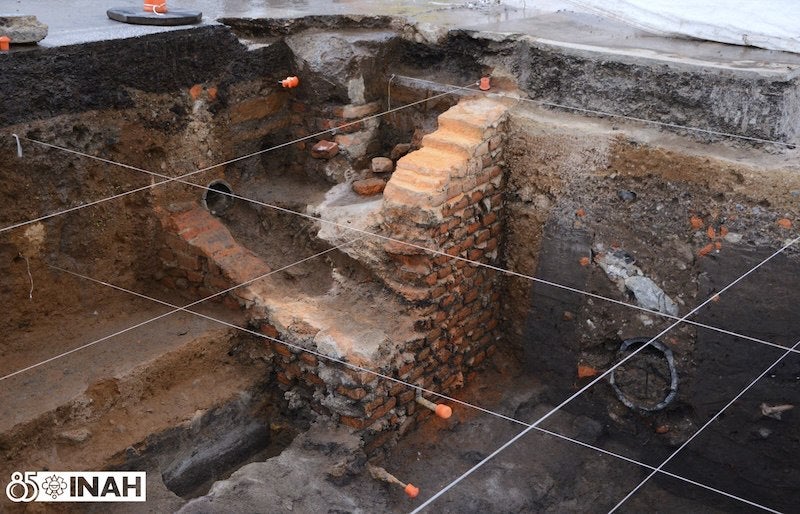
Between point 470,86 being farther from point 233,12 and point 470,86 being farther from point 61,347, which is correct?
point 61,347

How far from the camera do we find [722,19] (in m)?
4.94

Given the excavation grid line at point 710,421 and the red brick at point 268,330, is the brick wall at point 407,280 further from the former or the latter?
the excavation grid line at point 710,421

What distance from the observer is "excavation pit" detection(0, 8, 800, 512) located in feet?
13.5

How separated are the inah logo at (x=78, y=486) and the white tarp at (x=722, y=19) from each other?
13.3 ft

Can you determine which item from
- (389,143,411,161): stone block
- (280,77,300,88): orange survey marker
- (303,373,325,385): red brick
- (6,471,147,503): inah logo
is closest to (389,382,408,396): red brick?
(303,373,325,385): red brick

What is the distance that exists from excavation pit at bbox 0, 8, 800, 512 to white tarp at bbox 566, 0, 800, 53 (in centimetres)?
75

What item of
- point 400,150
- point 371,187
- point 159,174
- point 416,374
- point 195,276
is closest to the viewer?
point 416,374

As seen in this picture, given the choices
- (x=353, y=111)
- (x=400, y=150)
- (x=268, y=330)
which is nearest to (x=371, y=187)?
(x=400, y=150)

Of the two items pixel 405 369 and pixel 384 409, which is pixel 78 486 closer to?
pixel 384 409

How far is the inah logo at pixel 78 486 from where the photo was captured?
12.2ft

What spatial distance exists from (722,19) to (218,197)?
3.30 meters

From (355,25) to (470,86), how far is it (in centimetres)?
96

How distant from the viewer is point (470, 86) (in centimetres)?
511

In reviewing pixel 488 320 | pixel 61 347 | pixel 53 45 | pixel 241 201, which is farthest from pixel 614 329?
pixel 53 45
